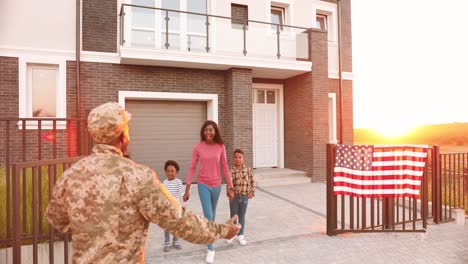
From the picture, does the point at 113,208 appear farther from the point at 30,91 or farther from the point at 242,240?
the point at 30,91

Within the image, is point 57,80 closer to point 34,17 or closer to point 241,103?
point 34,17

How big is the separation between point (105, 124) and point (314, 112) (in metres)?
10.1

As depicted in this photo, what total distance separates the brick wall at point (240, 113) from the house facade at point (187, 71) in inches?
1.3

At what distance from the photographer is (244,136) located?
1062 centimetres

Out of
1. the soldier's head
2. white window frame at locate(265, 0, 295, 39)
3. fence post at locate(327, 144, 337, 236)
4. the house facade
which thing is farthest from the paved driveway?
white window frame at locate(265, 0, 295, 39)

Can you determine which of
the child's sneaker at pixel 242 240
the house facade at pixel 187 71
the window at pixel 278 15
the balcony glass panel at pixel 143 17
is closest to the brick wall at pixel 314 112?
the house facade at pixel 187 71

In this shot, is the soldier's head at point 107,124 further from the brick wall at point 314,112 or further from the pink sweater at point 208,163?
the brick wall at point 314,112

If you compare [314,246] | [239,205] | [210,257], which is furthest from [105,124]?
[314,246]

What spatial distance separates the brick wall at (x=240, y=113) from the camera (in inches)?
414

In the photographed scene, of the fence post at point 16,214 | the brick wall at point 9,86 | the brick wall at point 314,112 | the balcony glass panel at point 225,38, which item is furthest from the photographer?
the brick wall at point 314,112

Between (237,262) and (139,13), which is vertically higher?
(139,13)

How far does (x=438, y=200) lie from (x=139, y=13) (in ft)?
29.7

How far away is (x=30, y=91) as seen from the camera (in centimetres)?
924

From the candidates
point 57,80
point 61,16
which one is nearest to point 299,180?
point 57,80
